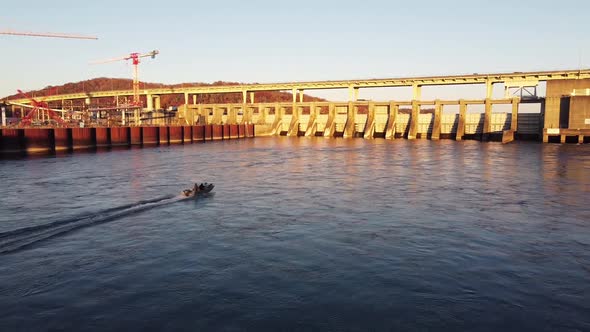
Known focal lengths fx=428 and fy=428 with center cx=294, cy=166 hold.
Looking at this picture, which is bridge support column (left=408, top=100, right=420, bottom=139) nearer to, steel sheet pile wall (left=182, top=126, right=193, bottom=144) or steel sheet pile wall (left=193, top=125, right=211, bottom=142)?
steel sheet pile wall (left=193, top=125, right=211, bottom=142)

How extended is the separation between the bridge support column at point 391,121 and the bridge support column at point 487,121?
17.5 meters

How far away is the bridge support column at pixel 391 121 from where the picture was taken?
88188mm

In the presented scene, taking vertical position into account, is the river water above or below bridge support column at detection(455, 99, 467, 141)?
below

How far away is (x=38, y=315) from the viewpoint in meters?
10.1

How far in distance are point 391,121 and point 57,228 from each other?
7854cm

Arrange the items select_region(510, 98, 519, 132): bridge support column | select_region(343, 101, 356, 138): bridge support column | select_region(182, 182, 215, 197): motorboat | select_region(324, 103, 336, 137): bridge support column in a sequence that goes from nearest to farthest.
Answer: select_region(182, 182, 215, 197): motorboat
select_region(510, 98, 519, 132): bridge support column
select_region(343, 101, 356, 138): bridge support column
select_region(324, 103, 336, 137): bridge support column

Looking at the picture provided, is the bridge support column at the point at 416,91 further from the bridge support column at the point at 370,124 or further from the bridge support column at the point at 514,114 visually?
the bridge support column at the point at 514,114

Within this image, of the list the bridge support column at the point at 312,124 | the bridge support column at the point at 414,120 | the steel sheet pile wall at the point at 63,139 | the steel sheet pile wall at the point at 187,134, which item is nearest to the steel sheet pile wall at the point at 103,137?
the steel sheet pile wall at the point at 63,139

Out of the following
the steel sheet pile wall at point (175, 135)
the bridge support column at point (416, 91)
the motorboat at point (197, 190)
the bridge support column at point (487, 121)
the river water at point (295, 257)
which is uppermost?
the bridge support column at point (416, 91)

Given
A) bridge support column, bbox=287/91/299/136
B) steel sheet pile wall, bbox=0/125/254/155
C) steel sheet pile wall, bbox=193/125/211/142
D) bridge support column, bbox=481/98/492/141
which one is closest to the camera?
steel sheet pile wall, bbox=0/125/254/155

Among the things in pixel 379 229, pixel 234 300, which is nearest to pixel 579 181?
pixel 379 229

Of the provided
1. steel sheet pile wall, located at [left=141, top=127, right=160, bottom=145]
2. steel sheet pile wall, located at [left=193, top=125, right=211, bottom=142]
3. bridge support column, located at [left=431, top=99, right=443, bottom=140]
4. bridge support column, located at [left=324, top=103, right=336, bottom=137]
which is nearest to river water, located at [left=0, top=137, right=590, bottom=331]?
steel sheet pile wall, located at [left=141, top=127, right=160, bottom=145]

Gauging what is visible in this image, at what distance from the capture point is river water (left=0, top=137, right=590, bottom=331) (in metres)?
10.1

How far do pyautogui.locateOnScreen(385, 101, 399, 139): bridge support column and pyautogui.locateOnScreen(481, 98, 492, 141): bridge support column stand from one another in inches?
687
